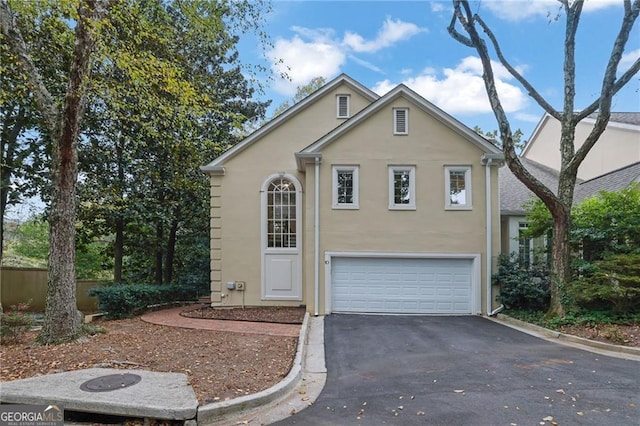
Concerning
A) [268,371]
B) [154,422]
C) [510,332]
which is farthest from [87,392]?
[510,332]

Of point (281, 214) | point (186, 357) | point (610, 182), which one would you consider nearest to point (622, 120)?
point (610, 182)

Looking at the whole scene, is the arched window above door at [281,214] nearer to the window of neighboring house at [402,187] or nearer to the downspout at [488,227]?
the window of neighboring house at [402,187]

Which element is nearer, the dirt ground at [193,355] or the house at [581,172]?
the dirt ground at [193,355]

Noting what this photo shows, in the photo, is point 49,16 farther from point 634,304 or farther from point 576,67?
point 634,304

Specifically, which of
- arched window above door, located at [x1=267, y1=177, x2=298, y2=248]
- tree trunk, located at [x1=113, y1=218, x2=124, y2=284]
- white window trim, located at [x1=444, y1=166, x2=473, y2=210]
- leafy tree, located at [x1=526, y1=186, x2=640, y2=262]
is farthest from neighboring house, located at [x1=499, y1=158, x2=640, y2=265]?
tree trunk, located at [x1=113, y1=218, x2=124, y2=284]

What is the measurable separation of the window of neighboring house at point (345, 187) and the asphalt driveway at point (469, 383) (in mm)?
4317

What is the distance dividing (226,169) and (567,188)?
407 inches

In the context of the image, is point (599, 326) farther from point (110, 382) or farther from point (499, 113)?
point (110, 382)

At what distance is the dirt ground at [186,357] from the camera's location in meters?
5.36

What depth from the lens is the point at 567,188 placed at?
10445mm

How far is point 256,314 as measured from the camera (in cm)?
1180

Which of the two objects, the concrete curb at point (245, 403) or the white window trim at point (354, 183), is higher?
the white window trim at point (354, 183)

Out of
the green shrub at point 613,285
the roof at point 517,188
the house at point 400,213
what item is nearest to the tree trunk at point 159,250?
the house at point 400,213

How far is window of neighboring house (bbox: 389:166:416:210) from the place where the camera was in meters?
11.9
